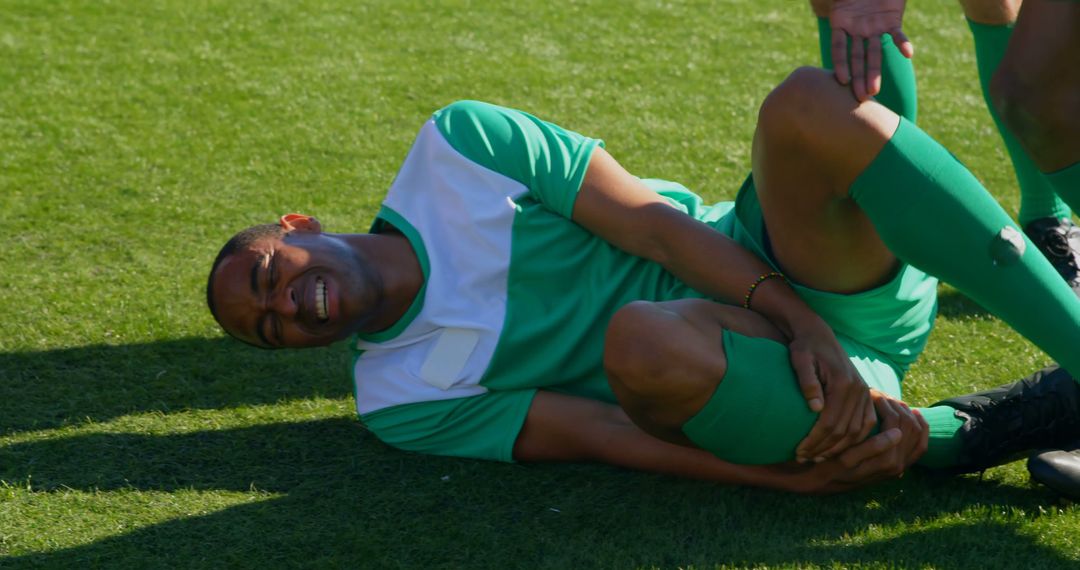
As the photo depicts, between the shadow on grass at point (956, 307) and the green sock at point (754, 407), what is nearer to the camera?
the green sock at point (754, 407)

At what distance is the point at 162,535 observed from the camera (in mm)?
2184

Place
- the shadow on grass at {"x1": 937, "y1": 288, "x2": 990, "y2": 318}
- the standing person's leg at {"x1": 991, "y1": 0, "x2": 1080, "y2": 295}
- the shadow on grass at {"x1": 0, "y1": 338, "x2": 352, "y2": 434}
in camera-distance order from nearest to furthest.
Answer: the standing person's leg at {"x1": 991, "y1": 0, "x2": 1080, "y2": 295} < the shadow on grass at {"x1": 0, "y1": 338, "x2": 352, "y2": 434} < the shadow on grass at {"x1": 937, "y1": 288, "x2": 990, "y2": 318}

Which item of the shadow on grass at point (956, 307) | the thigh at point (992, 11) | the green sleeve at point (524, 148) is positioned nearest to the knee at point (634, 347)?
the green sleeve at point (524, 148)

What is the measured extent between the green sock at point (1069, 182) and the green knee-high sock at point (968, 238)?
→ 9 cm

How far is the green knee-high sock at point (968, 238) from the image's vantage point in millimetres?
1944

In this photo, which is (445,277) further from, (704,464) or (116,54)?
(116,54)

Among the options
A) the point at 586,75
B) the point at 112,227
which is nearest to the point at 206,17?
the point at 586,75

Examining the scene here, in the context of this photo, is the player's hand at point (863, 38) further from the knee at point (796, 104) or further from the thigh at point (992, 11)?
the thigh at point (992, 11)

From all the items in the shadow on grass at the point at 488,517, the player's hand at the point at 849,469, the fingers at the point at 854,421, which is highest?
the fingers at the point at 854,421

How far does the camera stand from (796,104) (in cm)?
200

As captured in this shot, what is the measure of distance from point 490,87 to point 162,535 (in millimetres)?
2741

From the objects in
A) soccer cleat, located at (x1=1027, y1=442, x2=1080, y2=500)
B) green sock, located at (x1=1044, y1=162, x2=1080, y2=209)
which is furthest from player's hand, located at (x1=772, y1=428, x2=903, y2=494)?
green sock, located at (x1=1044, y1=162, x2=1080, y2=209)

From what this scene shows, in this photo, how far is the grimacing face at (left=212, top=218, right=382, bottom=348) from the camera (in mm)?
2387

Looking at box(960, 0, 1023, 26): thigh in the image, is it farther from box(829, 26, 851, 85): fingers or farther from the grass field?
the grass field
